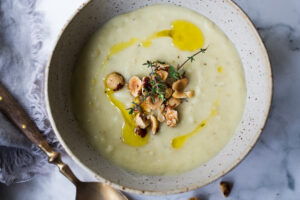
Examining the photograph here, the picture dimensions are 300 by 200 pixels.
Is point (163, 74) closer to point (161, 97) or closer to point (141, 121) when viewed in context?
point (161, 97)

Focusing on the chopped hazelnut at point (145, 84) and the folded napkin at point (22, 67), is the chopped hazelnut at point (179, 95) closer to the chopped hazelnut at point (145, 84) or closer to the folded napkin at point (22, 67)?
the chopped hazelnut at point (145, 84)

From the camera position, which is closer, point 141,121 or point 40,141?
point 141,121

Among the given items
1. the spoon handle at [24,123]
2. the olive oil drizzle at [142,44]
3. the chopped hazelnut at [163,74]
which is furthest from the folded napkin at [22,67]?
the chopped hazelnut at [163,74]

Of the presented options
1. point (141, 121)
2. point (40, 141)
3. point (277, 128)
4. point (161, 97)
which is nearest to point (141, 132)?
point (141, 121)

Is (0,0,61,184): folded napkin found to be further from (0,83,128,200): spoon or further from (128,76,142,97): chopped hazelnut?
(128,76,142,97): chopped hazelnut

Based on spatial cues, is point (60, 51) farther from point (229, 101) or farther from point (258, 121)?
point (258, 121)

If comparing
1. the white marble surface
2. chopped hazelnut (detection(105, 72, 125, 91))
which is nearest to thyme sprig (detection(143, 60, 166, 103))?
chopped hazelnut (detection(105, 72, 125, 91))
